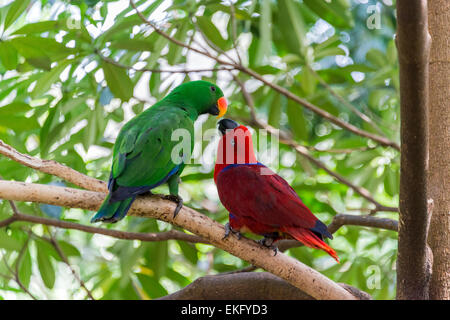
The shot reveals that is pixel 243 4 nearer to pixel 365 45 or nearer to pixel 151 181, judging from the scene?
pixel 151 181

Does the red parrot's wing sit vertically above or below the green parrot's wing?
below

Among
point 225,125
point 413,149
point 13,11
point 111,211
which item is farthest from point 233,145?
point 13,11

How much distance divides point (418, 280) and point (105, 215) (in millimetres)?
948

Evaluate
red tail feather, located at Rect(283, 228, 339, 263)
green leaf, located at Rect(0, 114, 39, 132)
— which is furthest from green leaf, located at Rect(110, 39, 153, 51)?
red tail feather, located at Rect(283, 228, 339, 263)

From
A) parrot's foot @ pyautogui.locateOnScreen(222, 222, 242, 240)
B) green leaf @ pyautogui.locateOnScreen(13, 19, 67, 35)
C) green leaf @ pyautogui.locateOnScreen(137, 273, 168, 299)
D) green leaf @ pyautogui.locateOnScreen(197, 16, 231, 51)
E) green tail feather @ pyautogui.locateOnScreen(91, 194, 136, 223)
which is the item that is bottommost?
green leaf @ pyautogui.locateOnScreen(137, 273, 168, 299)

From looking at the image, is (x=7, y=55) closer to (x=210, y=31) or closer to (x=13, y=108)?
(x=13, y=108)

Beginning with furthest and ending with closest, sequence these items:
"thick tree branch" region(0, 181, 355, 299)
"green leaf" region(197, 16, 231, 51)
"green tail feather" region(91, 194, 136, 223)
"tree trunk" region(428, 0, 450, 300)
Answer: "green leaf" region(197, 16, 231, 51), "tree trunk" region(428, 0, 450, 300), "thick tree branch" region(0, 181, 355, 299), "green tail feather" region(91, 194, 136, 223)

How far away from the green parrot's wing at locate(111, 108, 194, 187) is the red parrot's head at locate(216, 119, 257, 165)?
6.5 inches

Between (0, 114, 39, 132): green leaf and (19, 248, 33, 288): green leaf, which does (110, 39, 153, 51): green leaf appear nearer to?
(0, 114, 39, 132): green leaf

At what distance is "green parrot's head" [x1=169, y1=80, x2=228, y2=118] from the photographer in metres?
1.93

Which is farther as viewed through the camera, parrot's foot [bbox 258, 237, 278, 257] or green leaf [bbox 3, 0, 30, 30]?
green leaf [bbox 3, 0, 30, 30]

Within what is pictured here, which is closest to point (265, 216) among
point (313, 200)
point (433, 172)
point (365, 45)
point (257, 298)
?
point (257, 298)

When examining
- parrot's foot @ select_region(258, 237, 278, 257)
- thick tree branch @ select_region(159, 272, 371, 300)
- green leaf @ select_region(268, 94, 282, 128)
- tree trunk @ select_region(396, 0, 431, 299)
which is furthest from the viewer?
green leaf @ select_region(268, 94, 282, 128)
